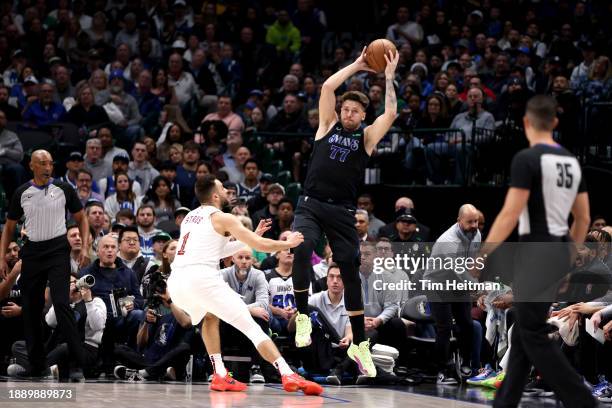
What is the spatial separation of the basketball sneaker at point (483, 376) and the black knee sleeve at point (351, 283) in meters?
2.40

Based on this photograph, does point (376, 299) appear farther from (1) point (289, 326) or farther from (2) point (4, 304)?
(2) point (4, 304)

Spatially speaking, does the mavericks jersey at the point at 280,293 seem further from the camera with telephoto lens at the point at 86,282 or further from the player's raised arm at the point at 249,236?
the player's raised arm at the point at 249,236

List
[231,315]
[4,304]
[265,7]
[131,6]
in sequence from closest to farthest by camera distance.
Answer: [231,315] → [4,304] → [131,6] → [265,7]

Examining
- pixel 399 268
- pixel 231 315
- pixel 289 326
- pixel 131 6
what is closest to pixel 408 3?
pixel 131 6

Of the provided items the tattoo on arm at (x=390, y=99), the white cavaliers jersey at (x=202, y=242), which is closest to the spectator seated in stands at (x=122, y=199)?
the white cavaliers jersey at (x=202, y=242)

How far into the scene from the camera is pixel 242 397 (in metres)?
9.20

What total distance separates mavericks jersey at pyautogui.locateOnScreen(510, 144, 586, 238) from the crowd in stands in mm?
3545

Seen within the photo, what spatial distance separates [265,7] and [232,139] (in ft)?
21.2

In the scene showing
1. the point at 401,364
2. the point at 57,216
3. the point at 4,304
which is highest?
the point at 57,216

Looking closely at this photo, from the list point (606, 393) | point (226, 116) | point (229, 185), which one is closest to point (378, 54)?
point (606, 393)

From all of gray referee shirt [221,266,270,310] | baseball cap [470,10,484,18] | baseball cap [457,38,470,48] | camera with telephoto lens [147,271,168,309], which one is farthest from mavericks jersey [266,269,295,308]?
baseball cap [470,10,484,18]

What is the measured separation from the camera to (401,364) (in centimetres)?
1212

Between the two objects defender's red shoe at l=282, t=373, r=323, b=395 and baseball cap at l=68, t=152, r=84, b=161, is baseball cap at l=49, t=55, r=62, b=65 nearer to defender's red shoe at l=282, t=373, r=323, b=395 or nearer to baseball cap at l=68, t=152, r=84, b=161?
baseball cap at l=68, t=152, r=84, b=161

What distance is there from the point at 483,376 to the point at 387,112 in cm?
371
